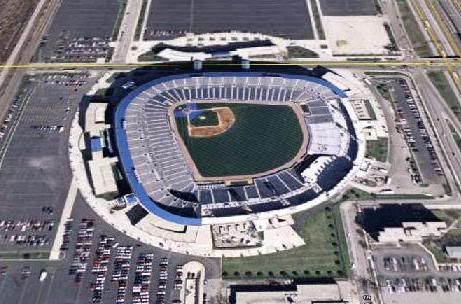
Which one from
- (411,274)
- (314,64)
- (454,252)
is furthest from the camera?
(314,64)

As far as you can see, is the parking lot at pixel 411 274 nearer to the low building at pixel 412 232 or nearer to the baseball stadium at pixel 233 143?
the low building at pixel 412 232

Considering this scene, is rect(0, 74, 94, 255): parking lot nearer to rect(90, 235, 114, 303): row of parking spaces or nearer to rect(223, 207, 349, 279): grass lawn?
rect(90, 235, 114, 303): row of parking spaces

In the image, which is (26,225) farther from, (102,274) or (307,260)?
(307,260)

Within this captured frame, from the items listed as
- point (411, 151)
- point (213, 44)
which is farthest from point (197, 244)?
point (213, 44)

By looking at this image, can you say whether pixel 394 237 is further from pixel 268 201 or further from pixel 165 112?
pixel 165 112

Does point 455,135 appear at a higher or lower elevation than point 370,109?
lower

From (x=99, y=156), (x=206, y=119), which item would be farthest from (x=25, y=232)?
(x=206, y=119)
